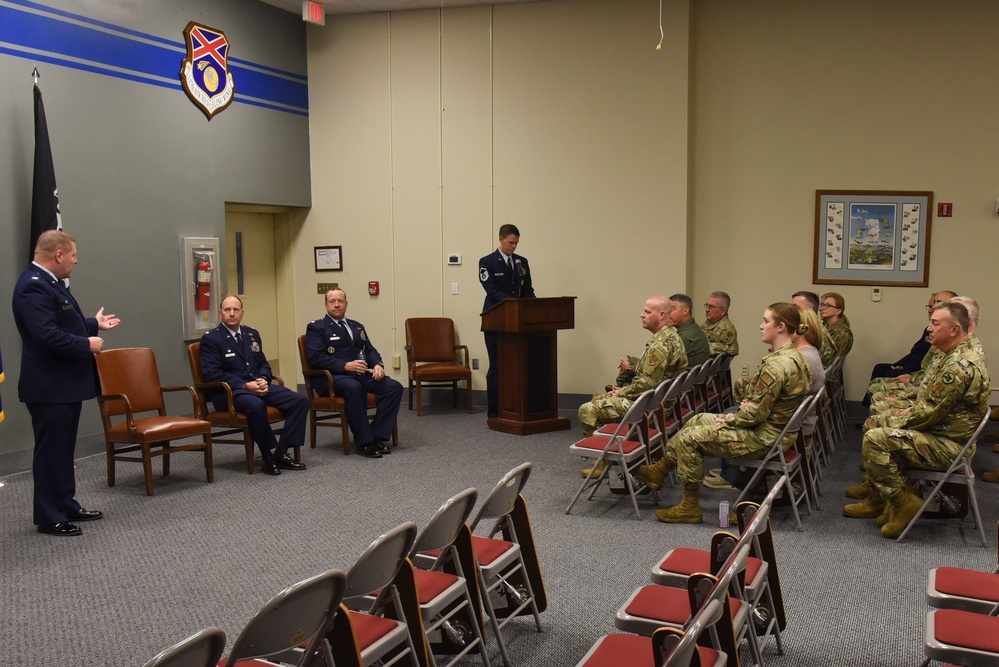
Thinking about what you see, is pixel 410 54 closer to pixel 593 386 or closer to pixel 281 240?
pixel 281 240

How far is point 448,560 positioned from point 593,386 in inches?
218

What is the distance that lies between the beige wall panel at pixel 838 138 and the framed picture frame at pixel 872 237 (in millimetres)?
80

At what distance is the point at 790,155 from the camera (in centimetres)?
821

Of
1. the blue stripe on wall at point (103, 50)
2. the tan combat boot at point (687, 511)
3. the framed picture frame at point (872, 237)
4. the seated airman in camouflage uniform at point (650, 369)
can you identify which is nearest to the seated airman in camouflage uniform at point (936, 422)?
the tan combat boot at point (687, 511)

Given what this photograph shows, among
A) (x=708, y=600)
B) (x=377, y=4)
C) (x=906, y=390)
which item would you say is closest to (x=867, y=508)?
(x=906, y=390)

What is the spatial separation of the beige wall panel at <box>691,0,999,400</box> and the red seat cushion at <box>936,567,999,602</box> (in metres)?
5.34

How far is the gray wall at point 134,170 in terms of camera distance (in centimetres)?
627

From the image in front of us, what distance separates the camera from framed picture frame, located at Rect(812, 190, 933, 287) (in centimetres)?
795

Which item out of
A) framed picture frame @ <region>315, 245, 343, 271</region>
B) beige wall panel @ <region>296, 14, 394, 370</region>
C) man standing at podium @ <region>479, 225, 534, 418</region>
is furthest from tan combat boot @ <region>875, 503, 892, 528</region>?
framed picture frame @ <region>315, 245, 343, 271</region>

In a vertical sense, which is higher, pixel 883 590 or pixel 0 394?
→ pixel 0 394

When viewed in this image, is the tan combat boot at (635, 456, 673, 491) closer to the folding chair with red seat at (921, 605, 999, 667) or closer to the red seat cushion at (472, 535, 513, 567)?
the red seat cushion at (472, 535, 513, 567)

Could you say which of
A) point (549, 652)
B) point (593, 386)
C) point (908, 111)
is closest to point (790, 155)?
point (908, 111)

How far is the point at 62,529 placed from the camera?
4961mm

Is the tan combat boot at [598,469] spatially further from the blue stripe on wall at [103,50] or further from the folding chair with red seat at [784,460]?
the blue stripe on wall at [103,50]
